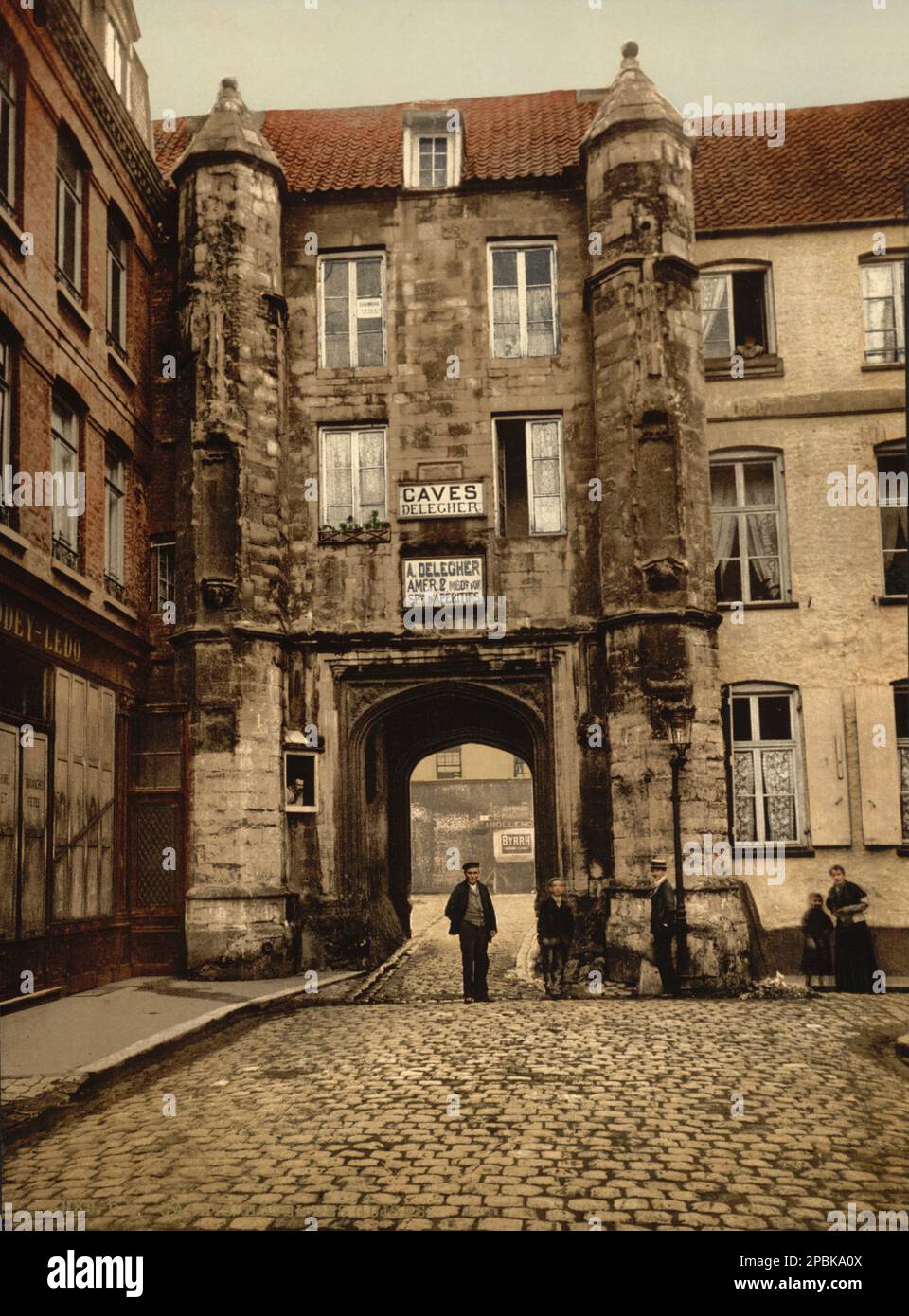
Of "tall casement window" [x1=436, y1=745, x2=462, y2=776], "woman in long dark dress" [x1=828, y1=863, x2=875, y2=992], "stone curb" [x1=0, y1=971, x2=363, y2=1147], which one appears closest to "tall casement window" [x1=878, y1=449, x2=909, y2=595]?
"woman in long dark dress" [x1=828, y1=863, x2=875, y2=992]

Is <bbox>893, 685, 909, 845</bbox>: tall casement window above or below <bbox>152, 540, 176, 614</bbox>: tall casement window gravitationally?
below

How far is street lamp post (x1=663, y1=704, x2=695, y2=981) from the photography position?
1531 cm

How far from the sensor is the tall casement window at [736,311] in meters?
18.4

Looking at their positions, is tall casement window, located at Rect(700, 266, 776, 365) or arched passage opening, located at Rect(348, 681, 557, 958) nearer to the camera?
arched passage opening, located at Rect(348, 681, 557, 958)

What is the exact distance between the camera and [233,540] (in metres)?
17.0

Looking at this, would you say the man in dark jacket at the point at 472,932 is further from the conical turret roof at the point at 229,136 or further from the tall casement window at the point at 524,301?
the conical turret roof at the point at 229,136

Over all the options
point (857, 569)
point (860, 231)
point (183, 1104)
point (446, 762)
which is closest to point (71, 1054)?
point (183, 1104)

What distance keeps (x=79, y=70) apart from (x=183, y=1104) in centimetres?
1204

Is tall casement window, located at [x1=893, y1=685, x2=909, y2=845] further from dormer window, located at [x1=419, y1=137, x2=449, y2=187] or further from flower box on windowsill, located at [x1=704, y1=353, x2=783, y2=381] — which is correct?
dormer window, located at [x1=419, y1=137, x2=449, y2=187]

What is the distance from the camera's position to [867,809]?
1686 centimetres

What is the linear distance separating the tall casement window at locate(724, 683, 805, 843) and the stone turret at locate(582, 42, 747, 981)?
94cm

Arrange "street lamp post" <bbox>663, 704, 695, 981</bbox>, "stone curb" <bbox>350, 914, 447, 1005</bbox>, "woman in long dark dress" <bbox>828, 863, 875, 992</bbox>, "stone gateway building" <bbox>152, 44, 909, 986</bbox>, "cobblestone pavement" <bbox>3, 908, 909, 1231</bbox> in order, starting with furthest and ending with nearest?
"stone gateway building" <bbox>152, 44, 909, 986</bbox> < "woman in long dark dress" <bbox>828, 863, 875, 992</bbox> < "street lamp post" <bbox>663, 704, 695, 981</bbox> < "stone curb" <bbox>350, 914, 447, 1005</bbox> < "cobblestone pavement" <bbox>3, 908, 909, 1231</bbox>

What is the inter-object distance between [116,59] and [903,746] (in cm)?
1410

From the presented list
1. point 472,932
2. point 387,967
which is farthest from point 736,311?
point 387,967
